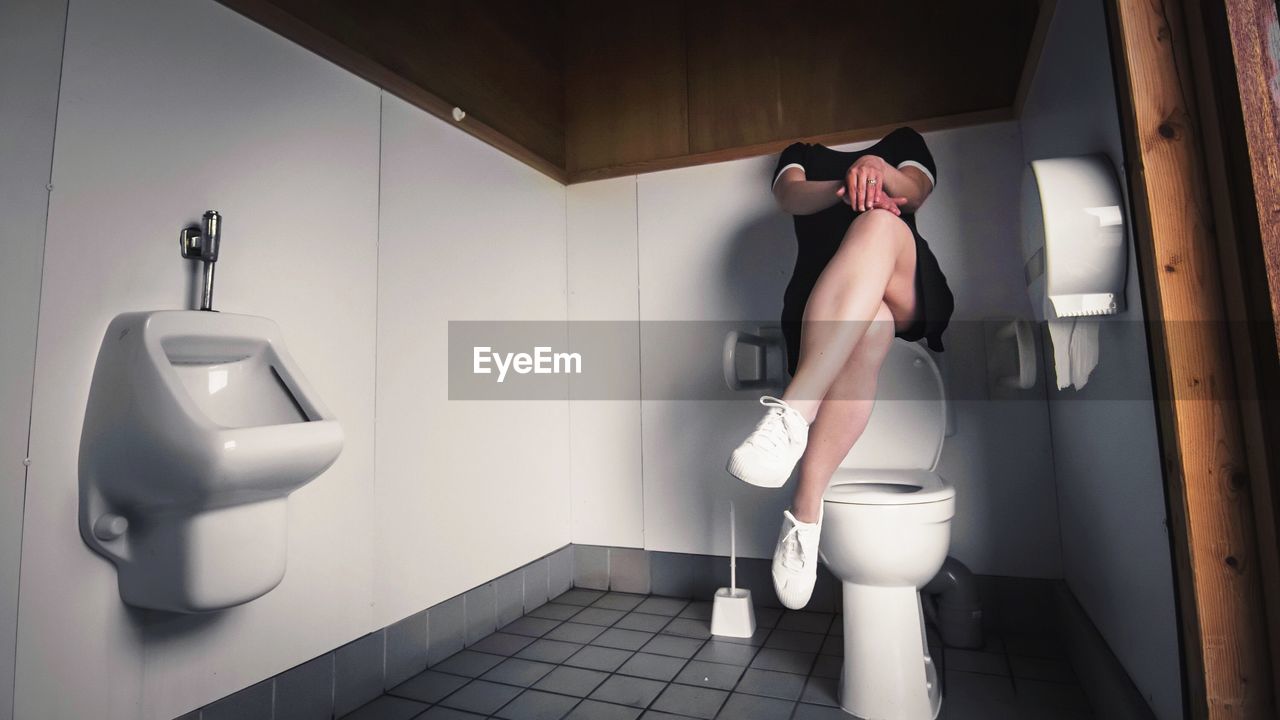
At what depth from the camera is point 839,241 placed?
1.83 metres

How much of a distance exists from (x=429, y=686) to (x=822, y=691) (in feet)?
3.10

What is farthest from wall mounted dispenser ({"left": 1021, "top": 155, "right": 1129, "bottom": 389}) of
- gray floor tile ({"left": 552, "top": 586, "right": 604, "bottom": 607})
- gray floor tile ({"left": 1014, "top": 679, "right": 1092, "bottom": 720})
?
gray floor tile ({"left": 552, "top": 586, "right": 604, "bottom": 607})

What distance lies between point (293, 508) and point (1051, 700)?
172 cm

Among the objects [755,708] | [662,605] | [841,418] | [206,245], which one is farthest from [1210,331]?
[662,605]

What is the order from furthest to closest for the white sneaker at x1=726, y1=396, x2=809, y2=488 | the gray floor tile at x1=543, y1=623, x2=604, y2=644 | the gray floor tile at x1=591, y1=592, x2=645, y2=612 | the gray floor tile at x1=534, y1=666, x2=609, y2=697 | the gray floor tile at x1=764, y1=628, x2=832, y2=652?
1. the gray floor tile at x1=591, y1=592, x2=645, y2=612
2. the gray floor tile at x1=543, y1=623, x2=604, y2=644
3. the gray floor tile at x1=764, y1=628, x2=832, y2=652
4. the gray floor tile at x1=534, y1=666, x2=609, y2=697
5. the white sneaker at x1=726, y1=396, x2=809, y2=488

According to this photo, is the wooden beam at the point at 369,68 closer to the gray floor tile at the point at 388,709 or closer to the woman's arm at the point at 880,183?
the woman's arm at the point at 880,183

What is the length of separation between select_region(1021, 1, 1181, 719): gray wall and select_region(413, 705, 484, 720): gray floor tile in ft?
4.22

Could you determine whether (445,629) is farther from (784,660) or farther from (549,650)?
(784,660)

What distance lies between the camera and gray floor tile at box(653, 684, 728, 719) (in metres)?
1.41

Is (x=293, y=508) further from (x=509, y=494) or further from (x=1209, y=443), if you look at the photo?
(x=1209, y=443)

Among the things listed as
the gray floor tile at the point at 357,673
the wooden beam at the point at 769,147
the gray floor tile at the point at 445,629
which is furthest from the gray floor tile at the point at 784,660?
the wooden beam at the point at 769,147

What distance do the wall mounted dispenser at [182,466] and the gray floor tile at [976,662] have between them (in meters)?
1.59

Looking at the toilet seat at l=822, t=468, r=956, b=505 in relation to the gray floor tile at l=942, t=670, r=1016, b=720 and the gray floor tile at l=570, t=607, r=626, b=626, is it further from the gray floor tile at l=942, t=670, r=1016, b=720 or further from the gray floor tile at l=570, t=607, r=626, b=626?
the gray floor tile at l=570, t=607, r=626, b=626

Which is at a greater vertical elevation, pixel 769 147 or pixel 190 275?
pixel 769 147
